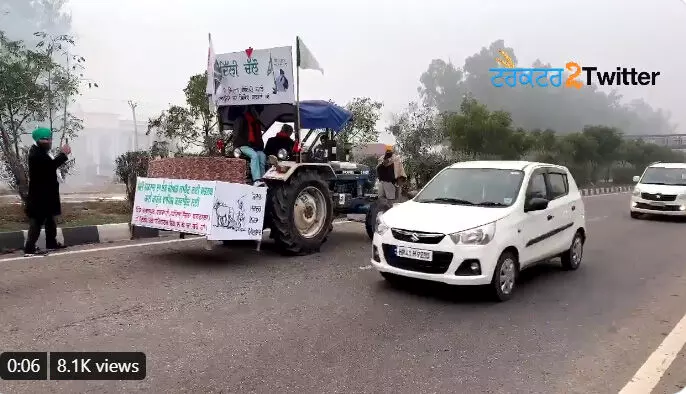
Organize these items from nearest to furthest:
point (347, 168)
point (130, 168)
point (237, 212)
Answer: point (237, 212) → point (347, 168) → point (130, 168)

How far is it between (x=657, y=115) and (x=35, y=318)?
13735 cm

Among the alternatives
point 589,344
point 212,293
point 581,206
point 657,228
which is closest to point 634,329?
point 589,344

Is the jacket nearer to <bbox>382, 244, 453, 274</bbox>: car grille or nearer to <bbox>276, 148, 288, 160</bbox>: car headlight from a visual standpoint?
<bbox>276, 148, 288, 160</bbox>: car headlight

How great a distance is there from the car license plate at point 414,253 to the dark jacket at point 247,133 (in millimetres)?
3211

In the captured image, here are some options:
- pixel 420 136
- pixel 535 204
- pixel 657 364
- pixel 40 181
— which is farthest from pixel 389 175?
pixel 420 136

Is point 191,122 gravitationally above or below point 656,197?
above

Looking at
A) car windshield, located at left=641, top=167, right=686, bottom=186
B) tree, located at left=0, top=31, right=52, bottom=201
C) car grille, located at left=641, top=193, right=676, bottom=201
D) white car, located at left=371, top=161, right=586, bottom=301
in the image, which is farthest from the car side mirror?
car windshield, located at left=641, top=167, right=686, bottom=186

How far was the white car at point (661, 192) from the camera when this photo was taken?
1362 centimetres

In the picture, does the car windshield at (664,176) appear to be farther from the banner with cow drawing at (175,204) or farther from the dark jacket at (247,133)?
the banner with cow drawing at (175,204)

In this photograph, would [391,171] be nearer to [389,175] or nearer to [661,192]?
[389,175]

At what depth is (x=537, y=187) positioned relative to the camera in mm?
6617

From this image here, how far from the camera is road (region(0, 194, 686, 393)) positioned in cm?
374

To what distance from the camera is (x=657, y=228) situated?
12.5 meters
